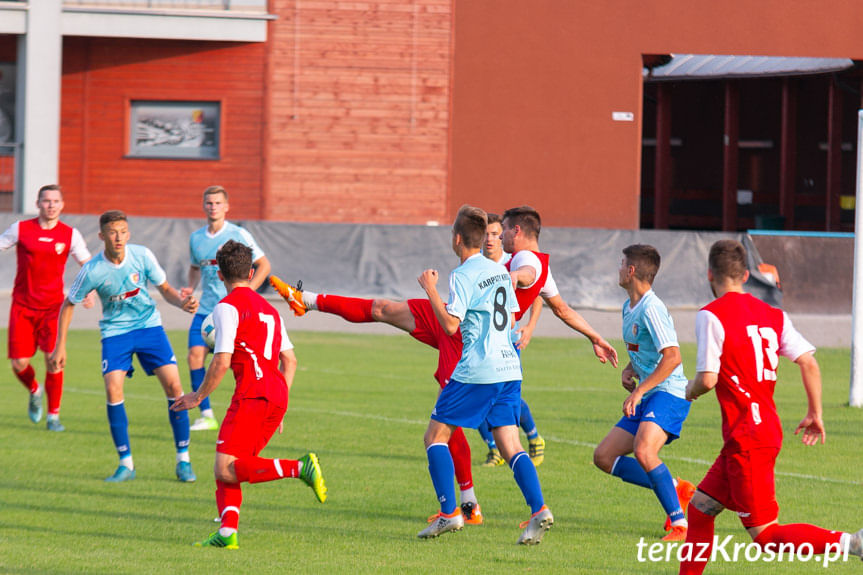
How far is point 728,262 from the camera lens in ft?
19.1

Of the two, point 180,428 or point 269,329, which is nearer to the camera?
point 269,329

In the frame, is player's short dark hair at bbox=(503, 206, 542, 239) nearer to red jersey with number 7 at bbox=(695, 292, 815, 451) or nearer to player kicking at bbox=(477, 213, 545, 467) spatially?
player kicking at bbox=(477, 213, 545, 467)

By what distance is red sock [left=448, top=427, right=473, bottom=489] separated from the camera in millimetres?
7852

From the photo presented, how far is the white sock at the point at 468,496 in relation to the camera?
7887mm

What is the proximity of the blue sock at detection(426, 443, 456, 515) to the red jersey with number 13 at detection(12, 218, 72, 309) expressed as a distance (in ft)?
19.6

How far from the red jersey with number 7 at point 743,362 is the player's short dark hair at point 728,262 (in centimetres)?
13

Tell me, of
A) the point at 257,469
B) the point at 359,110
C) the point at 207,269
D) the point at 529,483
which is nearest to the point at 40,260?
the point at 207,269

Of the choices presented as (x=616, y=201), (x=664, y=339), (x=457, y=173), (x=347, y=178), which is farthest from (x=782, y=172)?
(x=664, y=339)

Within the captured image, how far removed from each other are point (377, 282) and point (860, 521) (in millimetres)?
17088

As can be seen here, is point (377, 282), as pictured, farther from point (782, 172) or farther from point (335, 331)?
point (782, 172)

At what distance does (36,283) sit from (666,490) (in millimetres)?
7291

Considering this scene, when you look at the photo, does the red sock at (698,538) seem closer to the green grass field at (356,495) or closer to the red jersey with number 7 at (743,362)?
the red jersey with number 7 at (743,362)

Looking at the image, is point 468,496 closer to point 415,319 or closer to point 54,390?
point 415,319

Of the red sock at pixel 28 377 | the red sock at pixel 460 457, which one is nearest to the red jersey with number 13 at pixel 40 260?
the red sock at pixel 28 377
